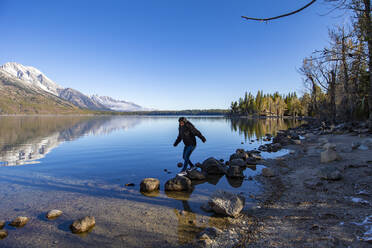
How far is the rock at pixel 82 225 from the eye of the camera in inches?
211

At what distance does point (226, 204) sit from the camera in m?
6.14

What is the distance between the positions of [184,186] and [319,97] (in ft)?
174

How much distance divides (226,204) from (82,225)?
423 centimetres

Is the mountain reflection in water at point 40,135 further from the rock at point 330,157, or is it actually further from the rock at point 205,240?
the rock at point 330,157

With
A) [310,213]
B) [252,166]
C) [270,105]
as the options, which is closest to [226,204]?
[310,213]

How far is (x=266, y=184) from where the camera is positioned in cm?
909

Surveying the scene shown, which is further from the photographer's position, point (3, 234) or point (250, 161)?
point (250, 161)

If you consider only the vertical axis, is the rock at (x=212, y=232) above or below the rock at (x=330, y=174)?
below

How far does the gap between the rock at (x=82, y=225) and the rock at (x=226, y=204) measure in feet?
12.0

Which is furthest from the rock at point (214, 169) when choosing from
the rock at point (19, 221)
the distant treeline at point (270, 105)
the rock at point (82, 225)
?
the distant treeline at point (270, 105)

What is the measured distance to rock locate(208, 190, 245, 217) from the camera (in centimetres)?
604

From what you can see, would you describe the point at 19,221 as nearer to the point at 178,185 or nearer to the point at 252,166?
the point at 178,185

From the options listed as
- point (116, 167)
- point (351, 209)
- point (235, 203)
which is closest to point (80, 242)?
point (235, 203)

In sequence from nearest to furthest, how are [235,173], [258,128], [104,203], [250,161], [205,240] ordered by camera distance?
[205,240]
[104,203]
[235,173]
[250,161]
[258,128]
